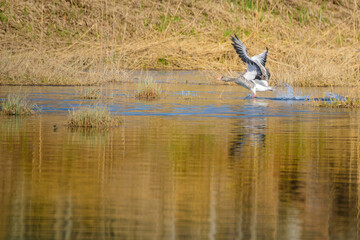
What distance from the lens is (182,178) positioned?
26.1ft

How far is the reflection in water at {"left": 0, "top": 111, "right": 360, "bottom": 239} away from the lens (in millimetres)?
5910

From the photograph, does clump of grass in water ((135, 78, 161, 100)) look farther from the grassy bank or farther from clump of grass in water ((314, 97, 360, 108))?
clump of grass in water ((314, 97, 360, 108))

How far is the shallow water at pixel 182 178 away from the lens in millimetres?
5941

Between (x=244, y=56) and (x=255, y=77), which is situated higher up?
(x=244, y=56)

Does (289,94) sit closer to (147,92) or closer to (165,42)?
(147,92)

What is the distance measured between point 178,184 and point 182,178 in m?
0.34

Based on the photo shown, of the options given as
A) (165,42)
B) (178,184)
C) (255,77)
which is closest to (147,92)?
(255,77)

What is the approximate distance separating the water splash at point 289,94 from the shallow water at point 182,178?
5.21 meters

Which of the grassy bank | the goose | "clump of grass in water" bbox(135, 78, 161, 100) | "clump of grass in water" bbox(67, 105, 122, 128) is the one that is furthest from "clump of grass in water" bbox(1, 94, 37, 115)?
the goose

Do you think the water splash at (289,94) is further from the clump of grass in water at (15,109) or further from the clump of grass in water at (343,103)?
the clump of grass in water at (15,109)

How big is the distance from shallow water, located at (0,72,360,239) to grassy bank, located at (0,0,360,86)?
891 centimetres

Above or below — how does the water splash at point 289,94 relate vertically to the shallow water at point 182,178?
above

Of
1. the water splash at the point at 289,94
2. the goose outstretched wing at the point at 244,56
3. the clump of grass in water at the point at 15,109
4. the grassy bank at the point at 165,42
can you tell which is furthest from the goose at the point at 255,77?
the clump of grass in water at the point at 15,109

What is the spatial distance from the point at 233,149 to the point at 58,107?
7.48m
